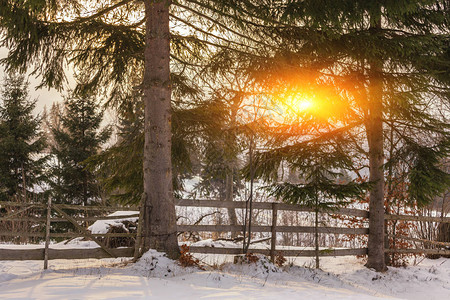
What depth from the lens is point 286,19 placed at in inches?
262

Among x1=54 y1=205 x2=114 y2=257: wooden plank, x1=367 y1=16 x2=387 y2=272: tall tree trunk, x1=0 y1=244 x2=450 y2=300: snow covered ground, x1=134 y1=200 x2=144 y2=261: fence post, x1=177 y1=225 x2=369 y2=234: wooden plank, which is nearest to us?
x1=0 y1=244 x2=450 y2=300: snow covered ground

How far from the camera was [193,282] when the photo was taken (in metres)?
6.20

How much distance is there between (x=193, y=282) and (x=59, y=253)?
10.7ft

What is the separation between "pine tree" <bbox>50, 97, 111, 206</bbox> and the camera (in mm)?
18688

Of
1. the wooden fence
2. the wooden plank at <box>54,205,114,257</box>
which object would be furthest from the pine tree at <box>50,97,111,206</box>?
the wooden plank at <box>54,205,114,257</box>

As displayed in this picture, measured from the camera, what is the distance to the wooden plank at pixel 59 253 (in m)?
7.32

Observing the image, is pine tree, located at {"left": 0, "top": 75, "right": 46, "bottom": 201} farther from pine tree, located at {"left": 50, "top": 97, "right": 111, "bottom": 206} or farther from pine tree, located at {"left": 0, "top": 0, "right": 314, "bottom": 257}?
pine tree, located at {"left": 0, "top": 0, "right": 314, "bottom": 257}

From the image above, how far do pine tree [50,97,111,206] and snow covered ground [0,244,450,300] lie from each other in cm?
1089

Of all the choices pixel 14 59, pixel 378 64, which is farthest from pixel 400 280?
pixel 14 59

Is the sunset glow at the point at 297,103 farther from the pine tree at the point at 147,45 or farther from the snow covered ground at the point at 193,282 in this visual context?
the snow covered ground at the point at 193,282

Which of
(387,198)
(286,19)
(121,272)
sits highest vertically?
(286,19)

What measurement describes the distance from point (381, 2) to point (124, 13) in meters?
6.21

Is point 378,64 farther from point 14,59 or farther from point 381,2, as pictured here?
point 14,59

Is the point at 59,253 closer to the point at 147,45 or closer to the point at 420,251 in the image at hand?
the point at 147,45
